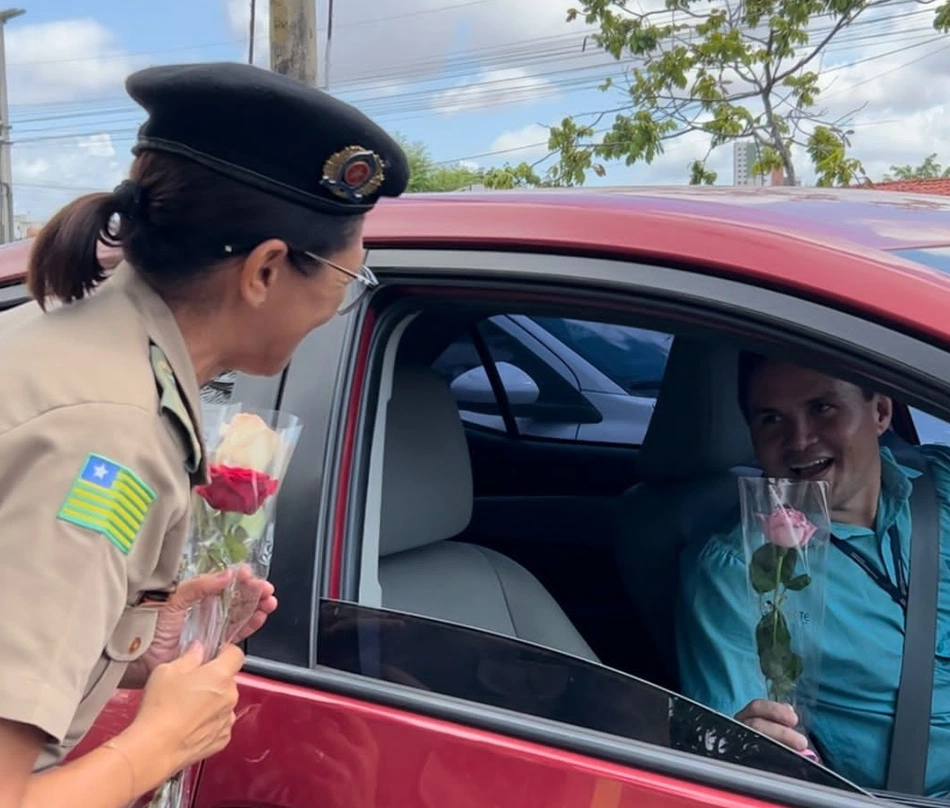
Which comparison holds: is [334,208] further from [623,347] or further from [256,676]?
[623,347]

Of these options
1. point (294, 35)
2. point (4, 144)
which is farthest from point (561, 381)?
point (4, 144)

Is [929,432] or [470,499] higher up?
[929,432]

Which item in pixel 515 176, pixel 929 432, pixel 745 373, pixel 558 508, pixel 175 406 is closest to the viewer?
pixel 175 406

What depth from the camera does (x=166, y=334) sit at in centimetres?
118

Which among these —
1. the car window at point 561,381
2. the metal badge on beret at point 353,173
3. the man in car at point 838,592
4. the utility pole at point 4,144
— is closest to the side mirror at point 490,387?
the car window at point 561,381

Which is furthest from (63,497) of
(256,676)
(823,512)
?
(823,512)

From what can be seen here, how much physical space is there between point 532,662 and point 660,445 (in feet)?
3.65

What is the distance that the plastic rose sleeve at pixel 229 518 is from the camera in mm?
1342

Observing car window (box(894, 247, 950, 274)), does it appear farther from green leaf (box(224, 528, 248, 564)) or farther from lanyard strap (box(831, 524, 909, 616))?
green leaf (box(224, 528, 248, 564))

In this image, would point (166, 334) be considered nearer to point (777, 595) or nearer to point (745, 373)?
point (777, 595)

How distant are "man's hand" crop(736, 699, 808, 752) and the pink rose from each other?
9.5 inches

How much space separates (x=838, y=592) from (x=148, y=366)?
1264 millimetres

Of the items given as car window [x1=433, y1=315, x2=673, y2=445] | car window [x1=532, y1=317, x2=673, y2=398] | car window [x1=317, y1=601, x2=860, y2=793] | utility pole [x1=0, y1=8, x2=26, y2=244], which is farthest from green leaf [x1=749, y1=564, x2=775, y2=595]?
utility pole [x1=0, y1=8, x2=26, y2=244]

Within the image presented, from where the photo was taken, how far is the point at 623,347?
138 inches
